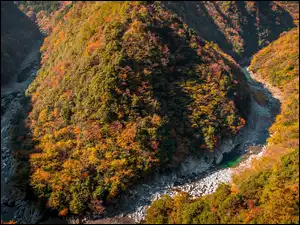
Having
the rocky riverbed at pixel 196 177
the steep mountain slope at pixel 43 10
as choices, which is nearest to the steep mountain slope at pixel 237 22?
the rocky riverbed at pixel 196 177

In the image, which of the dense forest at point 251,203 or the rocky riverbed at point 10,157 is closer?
the dense forest at point 251,203

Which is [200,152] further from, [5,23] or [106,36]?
[5,23]

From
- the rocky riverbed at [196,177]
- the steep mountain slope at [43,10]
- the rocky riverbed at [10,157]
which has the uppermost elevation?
the steep mountain slope at [43,10]

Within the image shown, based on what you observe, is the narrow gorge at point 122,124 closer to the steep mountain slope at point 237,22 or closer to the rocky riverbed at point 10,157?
the rocky riverbed at point 10,157

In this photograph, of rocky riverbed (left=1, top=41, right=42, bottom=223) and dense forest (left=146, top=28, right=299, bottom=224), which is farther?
rocky riverbed (left=1, top=41, right=42, bottom=223)

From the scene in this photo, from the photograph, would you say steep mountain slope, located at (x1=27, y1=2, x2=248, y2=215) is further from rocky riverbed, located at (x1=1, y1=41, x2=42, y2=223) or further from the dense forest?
the dense forest

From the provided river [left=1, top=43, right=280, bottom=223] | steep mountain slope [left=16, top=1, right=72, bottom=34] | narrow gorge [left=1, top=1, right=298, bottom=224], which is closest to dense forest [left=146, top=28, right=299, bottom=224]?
river [left=1, top=43, right=280, bottom=223]

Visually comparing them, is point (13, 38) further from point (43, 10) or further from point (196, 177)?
point (196, 177)
